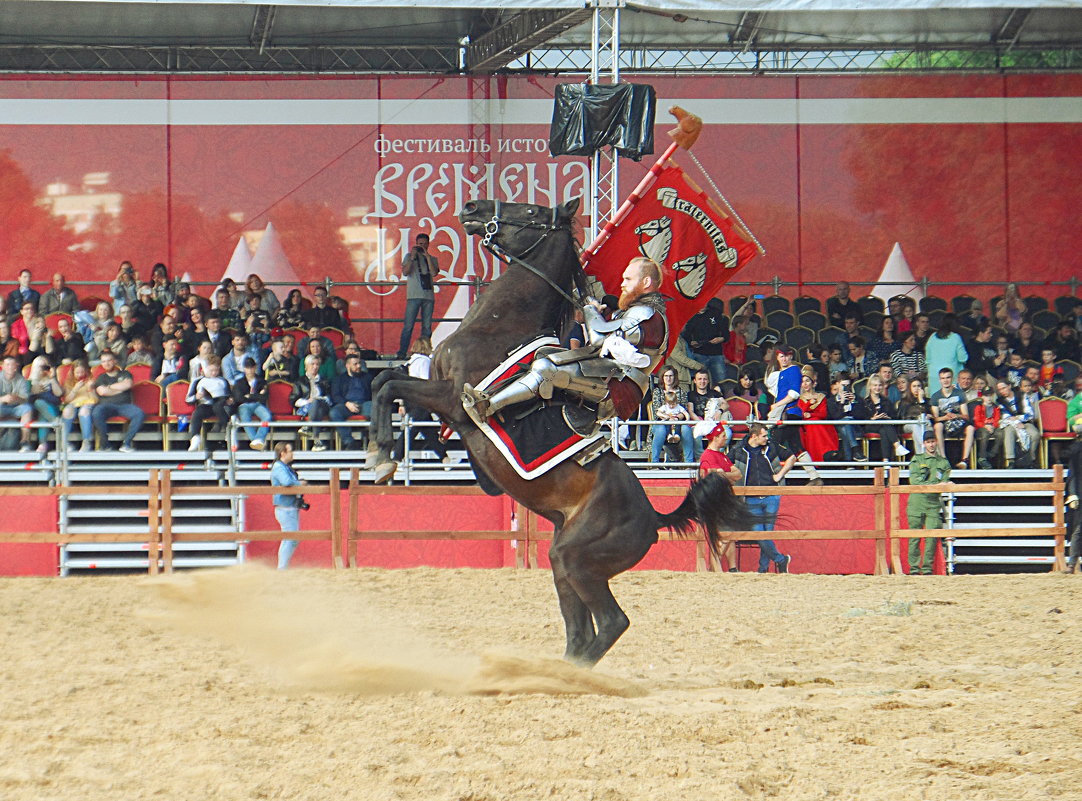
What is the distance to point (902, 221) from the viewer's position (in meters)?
20.4

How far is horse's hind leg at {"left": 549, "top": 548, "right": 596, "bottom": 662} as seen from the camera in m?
7.34

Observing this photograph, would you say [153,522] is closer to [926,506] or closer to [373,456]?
[373,456]

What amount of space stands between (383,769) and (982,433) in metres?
11.9

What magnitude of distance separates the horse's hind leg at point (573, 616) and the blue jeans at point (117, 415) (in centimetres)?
918

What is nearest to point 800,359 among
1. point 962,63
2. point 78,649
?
point 962,63

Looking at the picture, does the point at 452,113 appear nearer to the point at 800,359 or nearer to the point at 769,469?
the point at 800,359

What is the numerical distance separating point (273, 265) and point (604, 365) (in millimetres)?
13434

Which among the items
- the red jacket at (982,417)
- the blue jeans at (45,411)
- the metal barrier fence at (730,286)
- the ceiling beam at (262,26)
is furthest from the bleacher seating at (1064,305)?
the blue jeans at (45,411)

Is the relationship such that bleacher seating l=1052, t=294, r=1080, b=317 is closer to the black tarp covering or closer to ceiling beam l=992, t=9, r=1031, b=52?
ceiling beam l=992, t=9, r=1031, b=52

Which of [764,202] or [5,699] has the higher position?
[764,202]

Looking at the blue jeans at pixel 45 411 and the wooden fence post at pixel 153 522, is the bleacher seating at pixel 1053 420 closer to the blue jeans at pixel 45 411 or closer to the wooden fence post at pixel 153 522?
the wooden fence post at pixel 153 522

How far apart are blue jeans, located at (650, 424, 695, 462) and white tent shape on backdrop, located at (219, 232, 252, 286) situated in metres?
8.02

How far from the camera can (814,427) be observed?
14930mm

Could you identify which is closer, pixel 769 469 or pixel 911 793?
pixel 911 793
